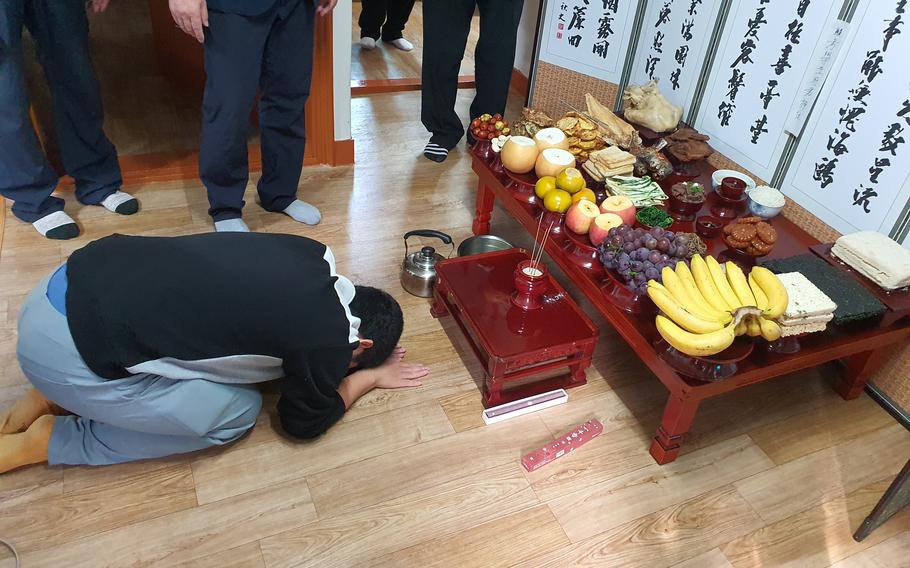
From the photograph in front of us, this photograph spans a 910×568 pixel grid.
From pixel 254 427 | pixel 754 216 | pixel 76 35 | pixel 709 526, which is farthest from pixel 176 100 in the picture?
pixel 709 526

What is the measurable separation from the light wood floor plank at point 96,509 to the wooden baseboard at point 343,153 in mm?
1623

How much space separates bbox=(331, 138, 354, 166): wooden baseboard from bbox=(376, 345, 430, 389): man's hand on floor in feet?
4.10

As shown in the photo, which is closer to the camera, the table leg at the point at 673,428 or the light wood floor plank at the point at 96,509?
the light wood floor plank at the point at 96,509

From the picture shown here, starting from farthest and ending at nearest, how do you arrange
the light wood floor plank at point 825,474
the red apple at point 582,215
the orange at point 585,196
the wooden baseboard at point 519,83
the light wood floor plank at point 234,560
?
1. the wooden baseboard at point 519,83
2. the orange at point 585,196
3. the red apple at point 582,215
4. the light wood floor plank at point 825,474
5. the light wood floor plank at point 234,560

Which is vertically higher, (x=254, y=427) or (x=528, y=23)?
(x=528, y=23)

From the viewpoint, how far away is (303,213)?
2.50 meters

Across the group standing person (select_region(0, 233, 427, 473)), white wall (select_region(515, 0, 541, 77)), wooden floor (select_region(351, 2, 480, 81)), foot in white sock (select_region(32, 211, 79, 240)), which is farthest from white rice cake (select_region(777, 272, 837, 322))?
wooden floor (select_region(351, 2, 480, 81))

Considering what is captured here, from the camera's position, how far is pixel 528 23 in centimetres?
351

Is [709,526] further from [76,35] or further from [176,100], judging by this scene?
[176,100]

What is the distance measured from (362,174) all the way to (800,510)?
2021 mm

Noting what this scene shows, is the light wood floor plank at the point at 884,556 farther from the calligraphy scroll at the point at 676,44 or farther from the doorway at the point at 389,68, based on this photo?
the doorway at the point at 389,68

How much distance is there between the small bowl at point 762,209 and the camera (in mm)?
2074

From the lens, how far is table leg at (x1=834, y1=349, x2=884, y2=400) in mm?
1869

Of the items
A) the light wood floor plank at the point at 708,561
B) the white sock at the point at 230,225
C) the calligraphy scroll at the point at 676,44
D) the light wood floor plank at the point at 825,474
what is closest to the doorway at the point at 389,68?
the calligraphy scroll at the point at 676,44
